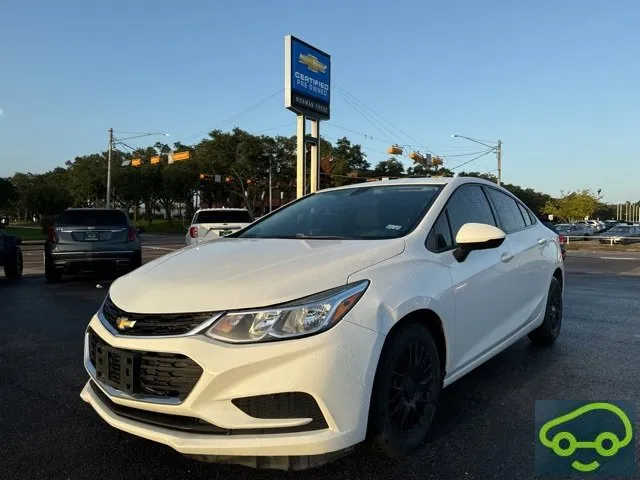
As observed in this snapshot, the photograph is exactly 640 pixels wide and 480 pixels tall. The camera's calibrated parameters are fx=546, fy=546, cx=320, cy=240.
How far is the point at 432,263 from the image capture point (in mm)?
3225

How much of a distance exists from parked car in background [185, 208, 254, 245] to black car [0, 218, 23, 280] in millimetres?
3904

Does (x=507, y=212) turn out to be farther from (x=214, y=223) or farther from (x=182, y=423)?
(x=214, y=223)

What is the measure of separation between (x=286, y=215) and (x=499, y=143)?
3923 centimetres

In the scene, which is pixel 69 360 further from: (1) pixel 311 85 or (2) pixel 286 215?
(1) pixel 311 85

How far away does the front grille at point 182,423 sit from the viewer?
241 centimetres

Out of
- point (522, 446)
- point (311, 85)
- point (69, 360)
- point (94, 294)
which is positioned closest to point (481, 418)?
point (522, 446)

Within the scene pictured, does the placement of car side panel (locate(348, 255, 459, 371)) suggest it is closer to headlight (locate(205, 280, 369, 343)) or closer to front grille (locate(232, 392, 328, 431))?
headlight (locate(205, 280, 369, 343))

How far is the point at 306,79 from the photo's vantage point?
20781 millimetres

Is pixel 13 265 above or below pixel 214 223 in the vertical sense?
below

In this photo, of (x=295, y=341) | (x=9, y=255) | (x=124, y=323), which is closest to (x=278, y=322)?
(x=295, y=341)

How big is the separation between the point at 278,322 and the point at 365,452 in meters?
→ 1.01

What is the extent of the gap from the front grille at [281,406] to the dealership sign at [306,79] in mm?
18435

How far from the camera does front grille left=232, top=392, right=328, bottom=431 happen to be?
94.7 inches

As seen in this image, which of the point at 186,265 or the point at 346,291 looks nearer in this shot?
the point at 346,291
